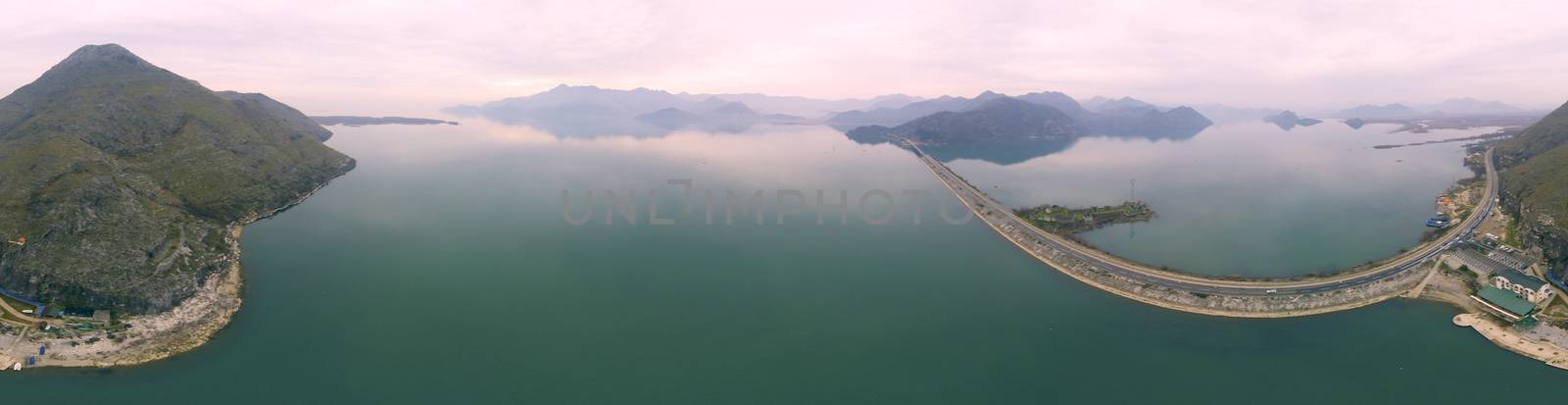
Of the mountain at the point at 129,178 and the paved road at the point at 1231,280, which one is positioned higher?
the mountain at the point at 129,178

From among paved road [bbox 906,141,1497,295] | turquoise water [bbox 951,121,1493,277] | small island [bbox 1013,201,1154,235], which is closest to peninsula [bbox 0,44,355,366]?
paved road [bbox 906,141,1497,295]

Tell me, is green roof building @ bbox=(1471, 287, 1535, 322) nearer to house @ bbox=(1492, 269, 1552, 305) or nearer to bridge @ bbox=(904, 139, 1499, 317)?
house @ bbox=(1492, 269, 1552, 305)

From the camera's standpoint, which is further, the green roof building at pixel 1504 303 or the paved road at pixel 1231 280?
the paved road at pixel 1231 280

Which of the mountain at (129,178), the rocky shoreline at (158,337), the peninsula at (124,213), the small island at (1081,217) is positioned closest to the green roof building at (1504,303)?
the small island at (1081,217)

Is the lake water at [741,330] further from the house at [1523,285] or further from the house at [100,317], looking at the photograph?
the house at [1523,285]

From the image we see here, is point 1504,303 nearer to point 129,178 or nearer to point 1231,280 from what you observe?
point 1231,280

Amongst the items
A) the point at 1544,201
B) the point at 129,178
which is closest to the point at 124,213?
the point at 129,178
